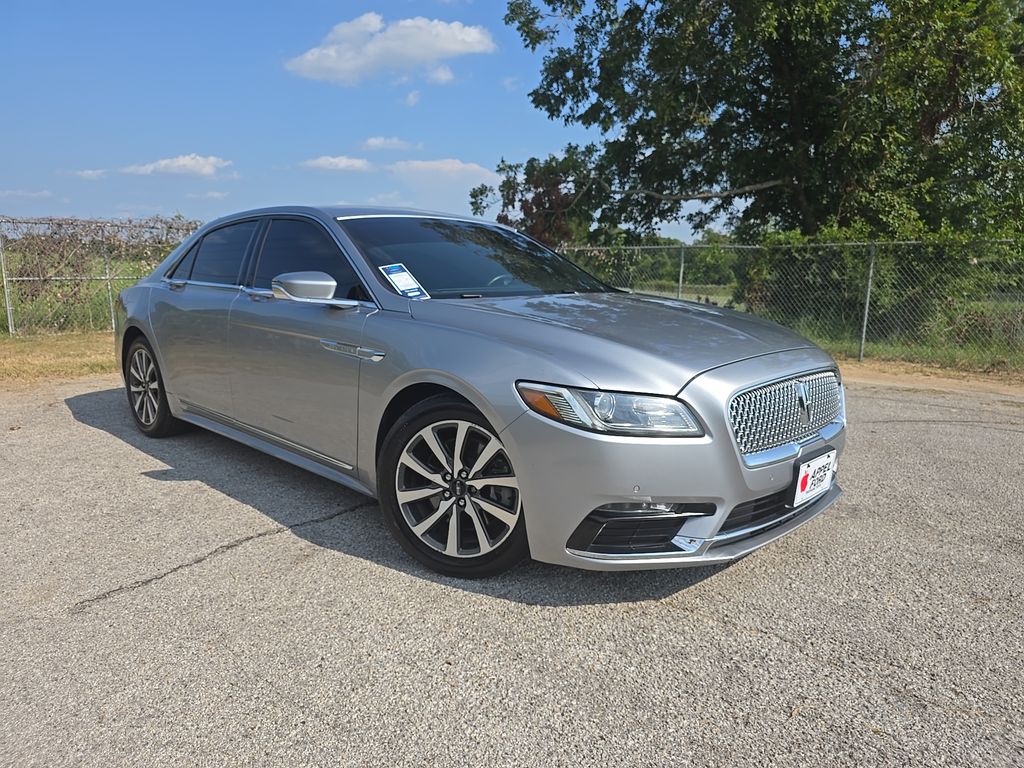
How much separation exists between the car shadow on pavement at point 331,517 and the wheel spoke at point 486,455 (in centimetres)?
49

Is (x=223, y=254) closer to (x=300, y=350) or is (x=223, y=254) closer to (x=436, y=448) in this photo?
(x=300, y=350)

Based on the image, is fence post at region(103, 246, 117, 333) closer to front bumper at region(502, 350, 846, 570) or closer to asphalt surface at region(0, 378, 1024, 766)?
asphalt surface at region(0, 378, 1024, 766)

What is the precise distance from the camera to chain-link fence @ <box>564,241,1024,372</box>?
10.4 meters

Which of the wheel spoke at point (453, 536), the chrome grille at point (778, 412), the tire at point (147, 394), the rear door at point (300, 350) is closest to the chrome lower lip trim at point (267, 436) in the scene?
the rear door at point (300, 350)

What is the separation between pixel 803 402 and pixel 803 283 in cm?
1021

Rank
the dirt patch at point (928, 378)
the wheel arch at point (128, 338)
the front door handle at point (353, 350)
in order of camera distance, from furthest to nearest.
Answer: the dirt patch at point (928, 378) → the wheel arch at point (128, 338) → the front door handle at point (353, 350)

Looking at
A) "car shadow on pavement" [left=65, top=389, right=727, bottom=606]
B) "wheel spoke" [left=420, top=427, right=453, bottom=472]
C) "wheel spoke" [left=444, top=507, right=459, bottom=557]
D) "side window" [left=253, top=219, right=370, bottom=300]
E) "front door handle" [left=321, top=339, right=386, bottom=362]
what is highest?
"side window" [left=253, top=219, right=370, bottom=300]

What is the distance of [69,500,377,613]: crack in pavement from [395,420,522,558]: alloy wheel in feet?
2.65

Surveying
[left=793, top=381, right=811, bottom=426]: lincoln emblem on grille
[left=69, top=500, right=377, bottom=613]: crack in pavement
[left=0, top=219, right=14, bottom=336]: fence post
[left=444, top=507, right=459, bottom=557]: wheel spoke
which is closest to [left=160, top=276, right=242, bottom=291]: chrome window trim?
[left=69, top=500, right=377, bottom=613]: crack in pavement

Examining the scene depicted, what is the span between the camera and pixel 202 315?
455 cm

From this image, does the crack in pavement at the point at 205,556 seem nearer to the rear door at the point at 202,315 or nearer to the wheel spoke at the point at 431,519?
the wheel spoke at the point at 431,519

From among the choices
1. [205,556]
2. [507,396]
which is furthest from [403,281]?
[205,556]

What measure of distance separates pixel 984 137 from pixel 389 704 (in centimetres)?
1577

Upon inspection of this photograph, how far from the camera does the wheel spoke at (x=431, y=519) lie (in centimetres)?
302
